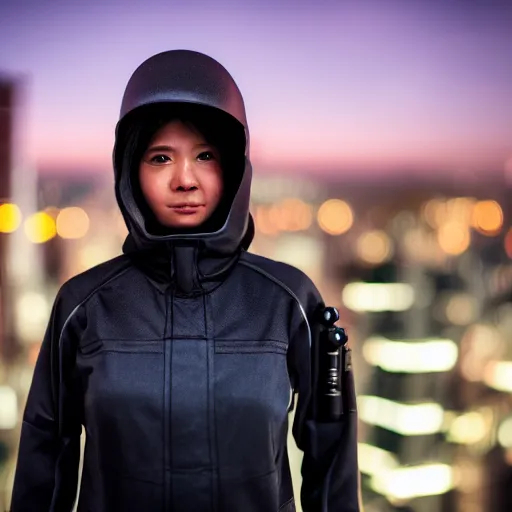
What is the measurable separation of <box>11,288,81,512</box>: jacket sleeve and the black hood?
0.77ft

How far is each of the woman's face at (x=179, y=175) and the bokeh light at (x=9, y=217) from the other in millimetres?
1549

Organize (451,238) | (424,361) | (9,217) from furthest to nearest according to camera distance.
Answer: (424,361) → (451,238) → (9,217)

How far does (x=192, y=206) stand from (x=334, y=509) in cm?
65

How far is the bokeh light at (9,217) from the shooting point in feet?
8.81

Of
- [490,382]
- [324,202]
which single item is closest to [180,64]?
[324,202]

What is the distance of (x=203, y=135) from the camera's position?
1301mm

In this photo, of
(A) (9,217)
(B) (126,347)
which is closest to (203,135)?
(B) (126,347)

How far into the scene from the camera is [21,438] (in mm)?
1312

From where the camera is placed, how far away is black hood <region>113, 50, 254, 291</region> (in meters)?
1.25

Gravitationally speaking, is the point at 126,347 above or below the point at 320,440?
above

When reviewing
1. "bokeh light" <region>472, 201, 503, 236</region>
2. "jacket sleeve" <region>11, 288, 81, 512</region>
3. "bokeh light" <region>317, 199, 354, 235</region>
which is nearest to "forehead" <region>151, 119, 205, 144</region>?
"jacket sleeve" <region>11, 288, 81, 512</region>

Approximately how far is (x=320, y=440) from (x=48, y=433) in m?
0.53

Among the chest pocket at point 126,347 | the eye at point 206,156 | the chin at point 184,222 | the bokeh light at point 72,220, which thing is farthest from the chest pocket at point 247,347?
the bokeh light at point 72,220

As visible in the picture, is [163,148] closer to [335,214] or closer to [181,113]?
[181,113]
